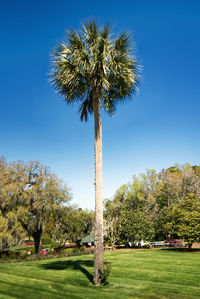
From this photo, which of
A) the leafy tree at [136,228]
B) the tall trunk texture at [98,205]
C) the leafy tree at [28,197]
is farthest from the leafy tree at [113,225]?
the tall trunk texture at [98,205]

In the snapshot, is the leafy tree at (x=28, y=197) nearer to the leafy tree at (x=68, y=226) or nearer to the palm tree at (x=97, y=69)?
the leafy tree at (x=68, y=226)

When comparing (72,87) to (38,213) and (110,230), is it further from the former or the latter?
(110,230)

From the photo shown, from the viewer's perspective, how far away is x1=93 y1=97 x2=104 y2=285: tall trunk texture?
8.69 meters

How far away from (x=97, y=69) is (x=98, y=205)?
5.64m

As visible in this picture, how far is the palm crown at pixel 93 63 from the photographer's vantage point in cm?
944

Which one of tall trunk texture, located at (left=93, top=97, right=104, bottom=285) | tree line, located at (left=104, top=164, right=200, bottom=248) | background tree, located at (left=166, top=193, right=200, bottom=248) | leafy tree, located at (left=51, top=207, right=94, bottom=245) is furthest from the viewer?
leafy tree, located at (left=51, top=207, right=94, bottom=245)

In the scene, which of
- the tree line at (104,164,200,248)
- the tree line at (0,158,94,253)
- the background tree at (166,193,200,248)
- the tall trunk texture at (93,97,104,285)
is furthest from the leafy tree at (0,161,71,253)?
the tall trunk texture at (93,97,104,285)

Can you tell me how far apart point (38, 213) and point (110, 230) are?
1028 cm

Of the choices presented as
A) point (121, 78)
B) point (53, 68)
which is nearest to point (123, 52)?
point (121, 78)

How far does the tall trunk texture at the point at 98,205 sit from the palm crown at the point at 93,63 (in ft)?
3.58

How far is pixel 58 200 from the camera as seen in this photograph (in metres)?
24.9

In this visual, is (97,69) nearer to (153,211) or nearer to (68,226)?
(68,226)

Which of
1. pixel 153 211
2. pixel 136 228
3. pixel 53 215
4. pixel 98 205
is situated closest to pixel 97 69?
pixel 98 205

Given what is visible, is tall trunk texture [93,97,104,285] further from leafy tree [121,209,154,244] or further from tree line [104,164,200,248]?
leafy tree [121,209,154,244]
